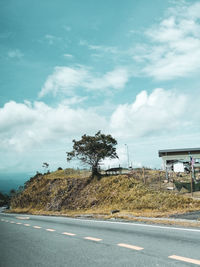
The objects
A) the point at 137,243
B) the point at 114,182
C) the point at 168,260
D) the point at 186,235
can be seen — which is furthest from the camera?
the point at 114,182

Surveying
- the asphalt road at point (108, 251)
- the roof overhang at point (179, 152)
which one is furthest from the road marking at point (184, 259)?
the roof overhang at point (179, 152)

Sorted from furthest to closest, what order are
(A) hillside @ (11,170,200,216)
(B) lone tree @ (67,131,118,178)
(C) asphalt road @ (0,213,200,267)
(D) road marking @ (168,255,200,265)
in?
(B) lone tree @ (67,131,118,178) → (A) hillside @ (11,170,200,216) → (C) asphalt road @ (0,213,200,267) → (D) road marking @ (168,255,200,265)

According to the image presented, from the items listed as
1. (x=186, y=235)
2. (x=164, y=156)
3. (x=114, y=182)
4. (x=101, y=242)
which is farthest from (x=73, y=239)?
(x=164, y=156)

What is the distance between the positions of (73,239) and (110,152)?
2488 centimetres

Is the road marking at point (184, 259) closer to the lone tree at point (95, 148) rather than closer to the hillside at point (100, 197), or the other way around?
the hillside at point (100, 197)

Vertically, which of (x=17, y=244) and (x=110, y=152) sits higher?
(x=110, y=152)

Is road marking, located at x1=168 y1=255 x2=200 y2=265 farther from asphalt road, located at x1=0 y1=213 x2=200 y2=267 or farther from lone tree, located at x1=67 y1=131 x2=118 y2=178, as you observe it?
lone tree, located at x1=67 y1=131 x2=118 y2=178

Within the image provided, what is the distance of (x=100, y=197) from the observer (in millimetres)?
28672

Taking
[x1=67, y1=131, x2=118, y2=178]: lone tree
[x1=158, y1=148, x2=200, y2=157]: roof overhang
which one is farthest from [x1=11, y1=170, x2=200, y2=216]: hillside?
[x1=158, y1=148, x2=200, y2=157]: roof overhang

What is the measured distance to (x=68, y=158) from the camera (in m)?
35.1

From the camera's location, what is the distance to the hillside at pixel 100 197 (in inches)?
783

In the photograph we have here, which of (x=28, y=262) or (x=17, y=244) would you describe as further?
(x=17, y=244)

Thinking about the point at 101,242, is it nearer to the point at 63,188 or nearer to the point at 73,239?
the point at 73,239

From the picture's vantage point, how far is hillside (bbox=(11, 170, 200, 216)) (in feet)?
65.3
